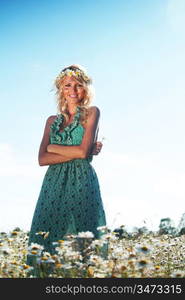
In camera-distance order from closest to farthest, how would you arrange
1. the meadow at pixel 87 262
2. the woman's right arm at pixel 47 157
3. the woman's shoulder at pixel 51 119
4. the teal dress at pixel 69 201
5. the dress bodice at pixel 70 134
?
the meadow at pixel 87 262 → the teal dress at pixel 69 201 → the woman's right arm at pixel 47 157 → the dress bodice at pixel 70 134 → the woman's shoulder at pixel 51 119

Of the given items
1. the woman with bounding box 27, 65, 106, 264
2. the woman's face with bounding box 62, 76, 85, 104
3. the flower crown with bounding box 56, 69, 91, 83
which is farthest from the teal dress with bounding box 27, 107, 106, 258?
the flower crown with bounding box 56, 69, 91, 83

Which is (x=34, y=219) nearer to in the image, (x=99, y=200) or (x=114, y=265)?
(x=99, y=200)

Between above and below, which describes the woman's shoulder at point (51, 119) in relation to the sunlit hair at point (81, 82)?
below

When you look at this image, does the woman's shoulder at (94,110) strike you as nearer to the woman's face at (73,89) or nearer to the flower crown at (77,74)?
the woman's face at (73,89)

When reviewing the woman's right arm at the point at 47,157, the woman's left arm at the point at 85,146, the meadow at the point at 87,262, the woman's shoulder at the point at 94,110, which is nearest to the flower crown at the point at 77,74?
the woman's shoulder at the point at 94,110

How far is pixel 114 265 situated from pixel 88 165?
1.74 m

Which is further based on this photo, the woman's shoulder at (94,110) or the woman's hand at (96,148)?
the woman's shoulder at (94,110)

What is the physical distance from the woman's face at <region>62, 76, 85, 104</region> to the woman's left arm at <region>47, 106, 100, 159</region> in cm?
34

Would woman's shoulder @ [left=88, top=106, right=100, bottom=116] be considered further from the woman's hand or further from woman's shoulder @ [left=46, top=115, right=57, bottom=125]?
woman's shoulder @ [left=46, top=115, right=57, bottom=125]

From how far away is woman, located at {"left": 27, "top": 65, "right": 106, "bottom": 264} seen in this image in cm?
521

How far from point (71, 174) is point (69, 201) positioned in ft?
0.97

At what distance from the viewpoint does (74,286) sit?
11.8 ft

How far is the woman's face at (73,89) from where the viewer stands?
5.65 m

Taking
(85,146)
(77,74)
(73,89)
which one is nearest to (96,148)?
(85,146)
